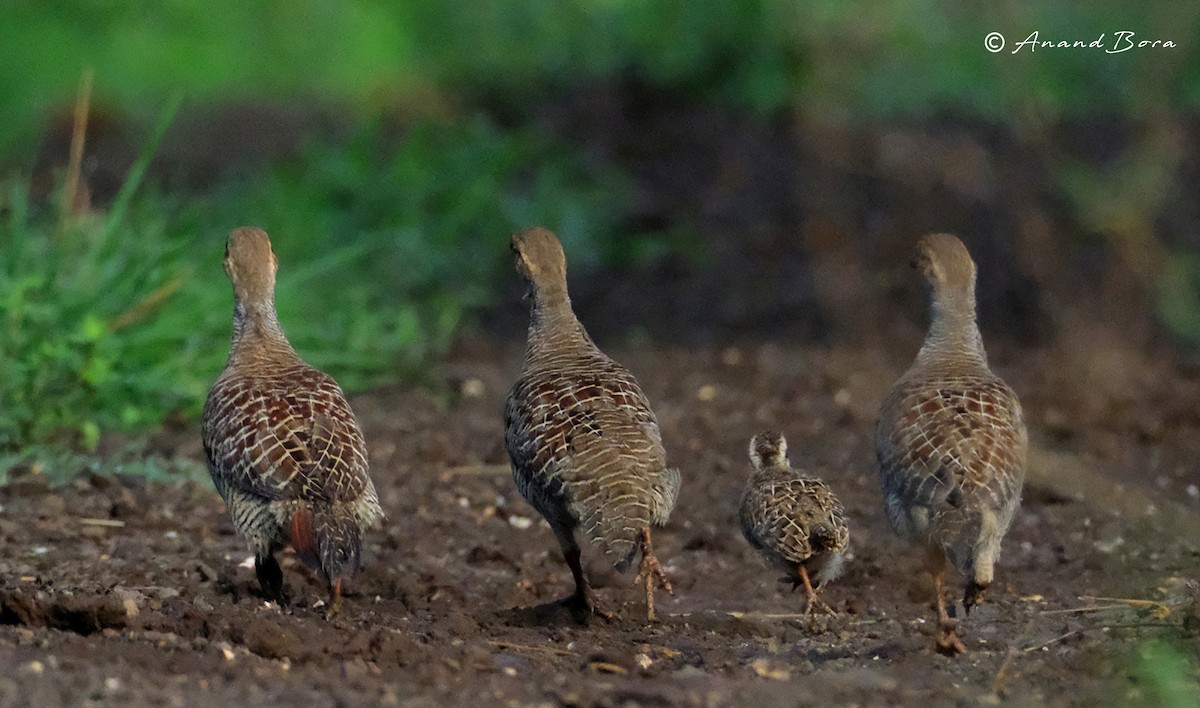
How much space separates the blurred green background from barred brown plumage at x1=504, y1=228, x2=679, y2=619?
2.52 metres

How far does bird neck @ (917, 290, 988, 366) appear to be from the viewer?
19.8ft

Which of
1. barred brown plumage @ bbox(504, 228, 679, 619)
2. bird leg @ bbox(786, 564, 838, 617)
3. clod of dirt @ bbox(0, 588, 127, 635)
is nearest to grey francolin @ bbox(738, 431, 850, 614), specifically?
bird leg @ bbox(786, 564, 838, 617)

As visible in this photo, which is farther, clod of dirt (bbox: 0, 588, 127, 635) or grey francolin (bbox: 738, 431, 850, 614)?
grey francolin (bbox: 738, 431, 850, 614)

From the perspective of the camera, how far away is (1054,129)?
39.5ft

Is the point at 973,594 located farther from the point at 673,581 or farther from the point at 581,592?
the point at 673,581

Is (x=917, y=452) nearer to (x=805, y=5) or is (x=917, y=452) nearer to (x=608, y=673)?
(x=608, y=673)

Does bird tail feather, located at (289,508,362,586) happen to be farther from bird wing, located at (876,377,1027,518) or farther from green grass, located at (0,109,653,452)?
green grass, located at (0,109,653,452)

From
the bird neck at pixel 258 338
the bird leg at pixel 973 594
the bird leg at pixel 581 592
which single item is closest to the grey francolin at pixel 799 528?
the bird leg at pixel 973 594

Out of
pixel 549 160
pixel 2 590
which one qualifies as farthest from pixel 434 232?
pixel 2 590

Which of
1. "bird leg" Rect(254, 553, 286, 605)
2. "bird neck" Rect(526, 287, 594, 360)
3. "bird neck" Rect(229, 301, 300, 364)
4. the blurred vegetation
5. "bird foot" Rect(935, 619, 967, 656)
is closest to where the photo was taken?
the blurred vegetation

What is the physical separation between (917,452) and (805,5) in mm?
8890

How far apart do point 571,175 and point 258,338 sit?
6724mm

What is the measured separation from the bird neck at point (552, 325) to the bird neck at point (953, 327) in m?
1.28

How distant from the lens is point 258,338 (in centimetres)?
637
